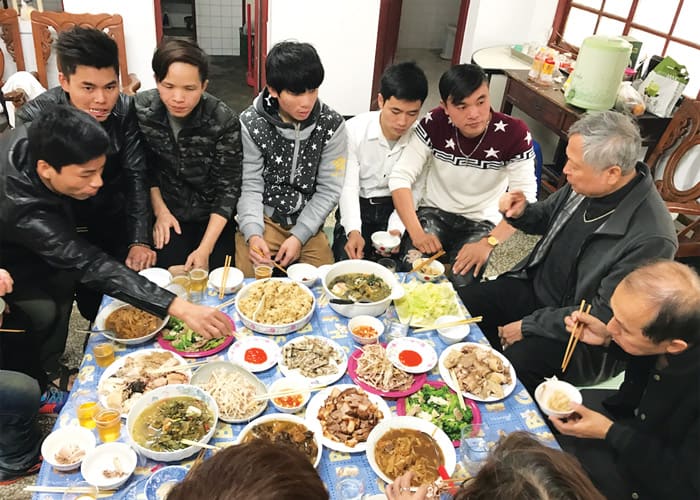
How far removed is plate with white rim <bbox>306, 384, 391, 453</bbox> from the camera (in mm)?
Result: 1542

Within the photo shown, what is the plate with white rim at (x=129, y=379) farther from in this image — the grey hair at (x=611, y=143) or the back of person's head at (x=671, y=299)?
the grey hair at (x=611, y=143)

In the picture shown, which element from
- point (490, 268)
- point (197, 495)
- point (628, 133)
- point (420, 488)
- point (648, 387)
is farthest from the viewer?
point (490, 268)

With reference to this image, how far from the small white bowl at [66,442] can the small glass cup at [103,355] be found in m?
0.27

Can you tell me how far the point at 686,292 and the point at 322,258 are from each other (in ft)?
5.88

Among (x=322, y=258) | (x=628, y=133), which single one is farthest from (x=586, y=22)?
(x=322, y=258)

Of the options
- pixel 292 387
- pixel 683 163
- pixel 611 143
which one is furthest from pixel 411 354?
pixel 683 163

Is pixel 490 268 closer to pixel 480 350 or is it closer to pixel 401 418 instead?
pixel 480 350

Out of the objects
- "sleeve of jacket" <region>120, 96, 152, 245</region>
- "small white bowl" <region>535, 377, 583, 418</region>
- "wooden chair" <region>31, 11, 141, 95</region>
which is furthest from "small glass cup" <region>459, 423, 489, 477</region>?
"wooden chair" <region>31, 11, 141, 95</region>

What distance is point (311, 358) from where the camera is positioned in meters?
1.85

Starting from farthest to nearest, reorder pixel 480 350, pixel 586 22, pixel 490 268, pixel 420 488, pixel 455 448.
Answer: pixel 586 22 → pixel 490 268 → pixel 480 350 → pixel 455 448 → pixel 420 488

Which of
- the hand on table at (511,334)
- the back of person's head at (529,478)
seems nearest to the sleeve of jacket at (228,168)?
the hand on table at (511,334)

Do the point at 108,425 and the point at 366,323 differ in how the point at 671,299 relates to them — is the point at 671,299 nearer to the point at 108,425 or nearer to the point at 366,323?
the point at 366,323

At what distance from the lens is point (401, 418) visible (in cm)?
163

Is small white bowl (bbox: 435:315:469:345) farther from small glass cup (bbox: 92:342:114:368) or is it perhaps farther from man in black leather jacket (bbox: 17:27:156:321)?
man in black leather jacket (bbox: 17:27:156:321)
